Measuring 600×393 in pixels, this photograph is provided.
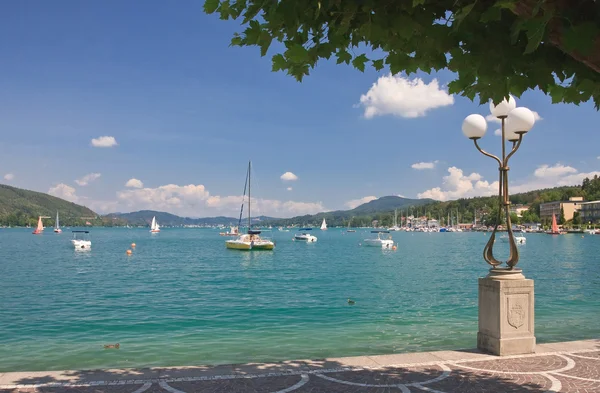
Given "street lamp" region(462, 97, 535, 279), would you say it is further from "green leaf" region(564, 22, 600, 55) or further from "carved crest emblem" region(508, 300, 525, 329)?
"green leaf" region(564, 22, 600, 55)

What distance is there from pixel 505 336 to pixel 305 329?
10.2 metres

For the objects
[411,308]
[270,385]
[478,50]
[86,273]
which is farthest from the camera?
[86,273]

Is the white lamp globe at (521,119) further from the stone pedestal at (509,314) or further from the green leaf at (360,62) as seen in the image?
the green leaf at (360,62)

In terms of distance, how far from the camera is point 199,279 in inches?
1495

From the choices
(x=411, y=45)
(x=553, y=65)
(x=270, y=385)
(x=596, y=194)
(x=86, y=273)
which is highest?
(x=596, y=194)

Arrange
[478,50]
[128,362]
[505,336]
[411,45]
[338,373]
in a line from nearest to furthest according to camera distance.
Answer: [478,50] → [411,45] → [338,373] → [505,336] → [128,362]

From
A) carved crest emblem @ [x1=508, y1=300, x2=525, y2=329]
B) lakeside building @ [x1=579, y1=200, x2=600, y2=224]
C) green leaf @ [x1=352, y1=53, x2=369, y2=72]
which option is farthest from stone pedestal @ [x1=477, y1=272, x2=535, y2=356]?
lakeside building @ [x1=579, y1=200, x2=600, y2=224]

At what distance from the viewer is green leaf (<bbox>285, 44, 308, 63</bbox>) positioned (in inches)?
159

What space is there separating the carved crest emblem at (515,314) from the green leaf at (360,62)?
6113 millimetres

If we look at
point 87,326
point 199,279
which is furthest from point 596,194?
point 87,326

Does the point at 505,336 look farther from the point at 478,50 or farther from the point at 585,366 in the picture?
the point at 478,50

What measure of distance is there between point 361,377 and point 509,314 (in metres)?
3.25

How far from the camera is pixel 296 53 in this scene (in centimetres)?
407

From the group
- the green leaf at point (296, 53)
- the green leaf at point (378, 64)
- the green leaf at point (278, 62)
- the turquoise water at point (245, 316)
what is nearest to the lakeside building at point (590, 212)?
the turquoise water at point (245, 316)
